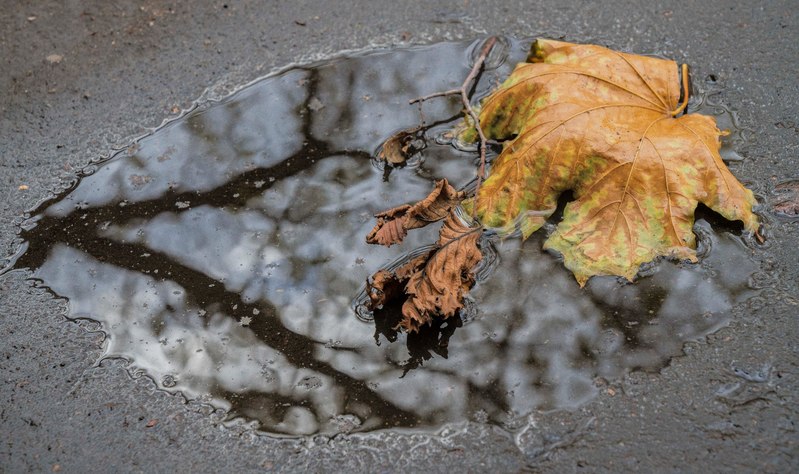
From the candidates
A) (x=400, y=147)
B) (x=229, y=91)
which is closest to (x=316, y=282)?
(x=400, y=147)

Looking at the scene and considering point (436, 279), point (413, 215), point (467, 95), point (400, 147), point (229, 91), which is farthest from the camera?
point (229, 91)

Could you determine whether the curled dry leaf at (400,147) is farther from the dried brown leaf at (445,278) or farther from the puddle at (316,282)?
the dried brown leaf at (445,278)

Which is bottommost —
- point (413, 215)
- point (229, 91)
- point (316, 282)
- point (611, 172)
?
point (316, 282)

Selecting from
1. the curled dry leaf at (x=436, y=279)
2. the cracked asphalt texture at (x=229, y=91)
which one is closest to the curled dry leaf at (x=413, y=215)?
the curled dry leaf at (x=436, y=279)

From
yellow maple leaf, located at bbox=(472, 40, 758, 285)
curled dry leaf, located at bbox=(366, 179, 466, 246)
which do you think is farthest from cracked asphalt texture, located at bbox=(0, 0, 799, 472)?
curled dry leaf, located at bbox=(366, 179, 466, 246)

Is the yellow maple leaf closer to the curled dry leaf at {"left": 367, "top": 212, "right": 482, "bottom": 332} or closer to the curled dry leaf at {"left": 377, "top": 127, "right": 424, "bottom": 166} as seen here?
the curled dry leaf at {"left": 367, "top": 212, "right": 482, "bottom": 332}

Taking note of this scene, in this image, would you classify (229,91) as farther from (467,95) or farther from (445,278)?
(445,278)
